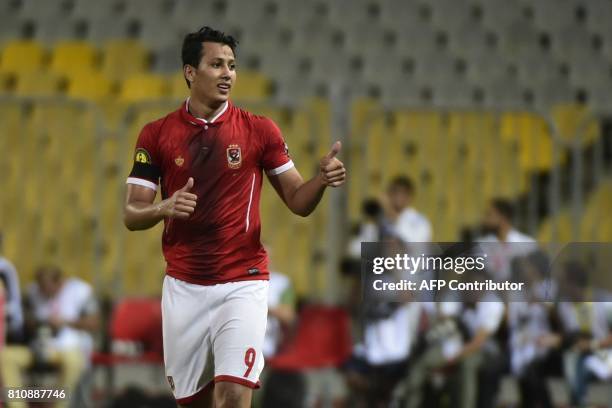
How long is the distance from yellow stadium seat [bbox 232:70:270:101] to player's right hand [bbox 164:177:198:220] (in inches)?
326

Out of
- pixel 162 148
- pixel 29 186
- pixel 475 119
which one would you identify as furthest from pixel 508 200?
pixel 162 148

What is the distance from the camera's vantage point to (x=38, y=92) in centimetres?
1358

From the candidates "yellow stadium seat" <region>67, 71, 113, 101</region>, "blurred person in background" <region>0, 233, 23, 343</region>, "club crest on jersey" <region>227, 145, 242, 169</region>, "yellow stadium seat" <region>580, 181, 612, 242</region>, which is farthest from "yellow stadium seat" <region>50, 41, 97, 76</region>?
"club crest on jersey" <region>227, 145, 242, 169</region>

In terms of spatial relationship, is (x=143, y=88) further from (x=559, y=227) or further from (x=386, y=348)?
(x=559, y=227)

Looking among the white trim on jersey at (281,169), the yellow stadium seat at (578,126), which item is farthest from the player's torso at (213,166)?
the yellow stadium seat at (578,126)

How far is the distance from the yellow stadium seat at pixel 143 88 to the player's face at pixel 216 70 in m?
7.85

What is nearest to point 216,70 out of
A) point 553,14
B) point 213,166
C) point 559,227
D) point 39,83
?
point 213,166

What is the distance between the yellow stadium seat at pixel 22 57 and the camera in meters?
14.0

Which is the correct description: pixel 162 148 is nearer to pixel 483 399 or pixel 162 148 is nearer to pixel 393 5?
pixel 483 399

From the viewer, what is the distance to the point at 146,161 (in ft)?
18.7

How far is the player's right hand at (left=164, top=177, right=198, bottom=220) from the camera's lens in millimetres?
5195

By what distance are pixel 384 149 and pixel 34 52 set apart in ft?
18.9

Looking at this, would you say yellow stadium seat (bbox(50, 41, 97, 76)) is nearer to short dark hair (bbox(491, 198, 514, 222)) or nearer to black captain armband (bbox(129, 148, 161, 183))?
short dark hair (bbox(491, 198, 514, 222))

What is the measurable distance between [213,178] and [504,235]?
451 cm
